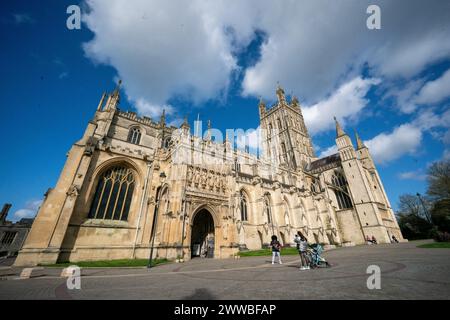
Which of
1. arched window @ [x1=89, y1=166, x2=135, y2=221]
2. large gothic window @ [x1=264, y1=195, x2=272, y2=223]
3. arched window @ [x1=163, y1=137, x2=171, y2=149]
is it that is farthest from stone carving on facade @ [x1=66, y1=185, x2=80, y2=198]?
large gothic window @ [x1=264, y1=195, x2=272, y2=223]

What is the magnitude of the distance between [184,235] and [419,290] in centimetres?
1491

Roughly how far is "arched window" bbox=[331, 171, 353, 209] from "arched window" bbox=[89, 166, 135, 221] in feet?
118

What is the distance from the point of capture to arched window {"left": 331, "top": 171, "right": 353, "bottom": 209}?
3458 centimetres

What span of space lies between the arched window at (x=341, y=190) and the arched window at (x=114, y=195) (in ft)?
118

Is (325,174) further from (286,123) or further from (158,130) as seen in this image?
(158,130)

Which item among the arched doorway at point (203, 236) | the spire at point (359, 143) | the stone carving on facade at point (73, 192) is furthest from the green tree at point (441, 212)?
the stone carving on facade at point (73, 192)

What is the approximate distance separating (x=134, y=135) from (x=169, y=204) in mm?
14144

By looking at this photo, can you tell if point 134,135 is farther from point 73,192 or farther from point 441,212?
point 441,212

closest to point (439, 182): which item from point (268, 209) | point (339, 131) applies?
point (339, 131)

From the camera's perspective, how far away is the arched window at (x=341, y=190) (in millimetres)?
34581

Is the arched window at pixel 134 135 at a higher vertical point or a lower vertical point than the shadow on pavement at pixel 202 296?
higher

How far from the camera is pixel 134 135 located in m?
25.9

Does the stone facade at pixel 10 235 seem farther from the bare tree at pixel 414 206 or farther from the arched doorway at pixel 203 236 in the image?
the bare tree at pixel 414 206

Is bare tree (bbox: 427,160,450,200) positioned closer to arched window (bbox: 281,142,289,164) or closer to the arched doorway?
arched window (bbox: 281,142,289,164)
